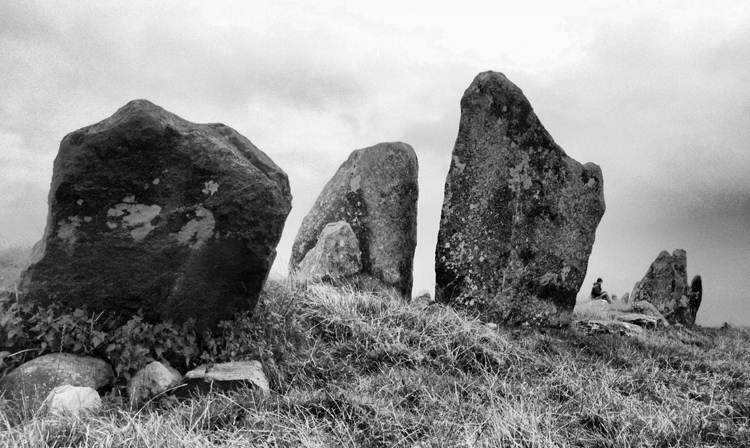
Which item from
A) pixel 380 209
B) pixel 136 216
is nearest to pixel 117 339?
pixel 136 216

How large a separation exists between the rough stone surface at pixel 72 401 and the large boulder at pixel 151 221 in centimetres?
118

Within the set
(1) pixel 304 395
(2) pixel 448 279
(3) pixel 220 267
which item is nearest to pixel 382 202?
(2) pixel 448 279

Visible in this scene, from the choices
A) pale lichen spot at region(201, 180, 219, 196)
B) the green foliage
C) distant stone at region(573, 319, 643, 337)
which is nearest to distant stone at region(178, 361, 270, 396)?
the green foliage

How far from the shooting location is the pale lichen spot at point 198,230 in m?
7.43

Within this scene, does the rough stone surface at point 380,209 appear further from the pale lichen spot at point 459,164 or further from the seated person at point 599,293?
the seated person at point 599,293

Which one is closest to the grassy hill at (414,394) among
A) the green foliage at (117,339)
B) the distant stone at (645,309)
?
the green foliage at (117,339)

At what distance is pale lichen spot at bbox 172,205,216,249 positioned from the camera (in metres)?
7.43

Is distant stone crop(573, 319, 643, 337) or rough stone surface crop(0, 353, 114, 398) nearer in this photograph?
rough stone surface crop(0, 353, 114, 398)

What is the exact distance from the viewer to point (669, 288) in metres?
23.2

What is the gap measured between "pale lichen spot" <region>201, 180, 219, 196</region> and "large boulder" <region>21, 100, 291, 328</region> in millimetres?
12

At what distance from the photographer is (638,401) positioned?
294 inches

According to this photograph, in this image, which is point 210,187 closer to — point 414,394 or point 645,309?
point 414,394

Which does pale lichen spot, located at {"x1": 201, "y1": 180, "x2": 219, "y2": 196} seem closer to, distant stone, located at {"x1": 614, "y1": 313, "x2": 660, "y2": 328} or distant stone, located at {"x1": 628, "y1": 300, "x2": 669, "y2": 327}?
distant stone, located at {"x1": 614, "y1": 313, "x2": 660, "y2": 328}

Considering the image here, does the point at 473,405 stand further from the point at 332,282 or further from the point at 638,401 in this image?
the point at 332,282
